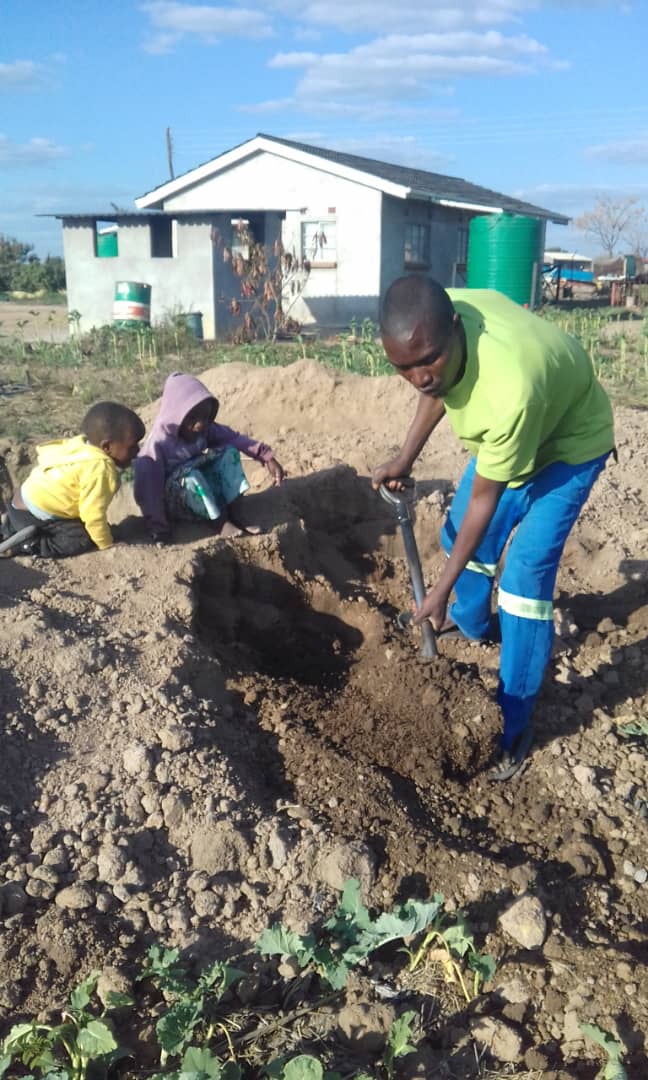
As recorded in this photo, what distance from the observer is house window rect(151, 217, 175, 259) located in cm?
1569

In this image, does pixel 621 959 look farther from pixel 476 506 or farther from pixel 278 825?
pixel 476 506

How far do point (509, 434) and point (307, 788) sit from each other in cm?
130

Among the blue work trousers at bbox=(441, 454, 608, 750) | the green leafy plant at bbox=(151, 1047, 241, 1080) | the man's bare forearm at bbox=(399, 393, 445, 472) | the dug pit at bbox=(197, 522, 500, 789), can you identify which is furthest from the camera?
the man's bare forearm at bbox=(399, 393, 445, 472)

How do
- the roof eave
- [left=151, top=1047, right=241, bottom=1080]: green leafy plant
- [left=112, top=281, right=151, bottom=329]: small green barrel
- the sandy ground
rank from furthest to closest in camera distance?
the roof eave
the sandy ground
[left=112, top=281, right=151, bottom=329]: small green barrel
[left=151, top=1047, right=241, bottom=1080]: green leafy plant

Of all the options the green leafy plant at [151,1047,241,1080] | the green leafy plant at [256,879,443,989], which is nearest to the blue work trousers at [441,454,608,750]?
the green leafy plant at [256,879,443,989]

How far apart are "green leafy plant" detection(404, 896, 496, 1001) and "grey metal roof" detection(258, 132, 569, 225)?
645 inches

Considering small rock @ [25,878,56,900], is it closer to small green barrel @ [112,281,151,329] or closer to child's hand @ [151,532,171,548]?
child's hand @ [151,532,171,548]

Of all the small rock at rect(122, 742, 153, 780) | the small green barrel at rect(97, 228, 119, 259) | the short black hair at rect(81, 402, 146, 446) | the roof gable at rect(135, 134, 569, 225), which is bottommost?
the small rock at rect(122, 742, 153, 780)

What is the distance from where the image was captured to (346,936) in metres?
2.39

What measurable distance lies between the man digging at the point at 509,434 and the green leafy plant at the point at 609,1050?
1111 millimetres

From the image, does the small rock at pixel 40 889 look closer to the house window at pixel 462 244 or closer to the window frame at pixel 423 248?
the window frame at pixel 423 248

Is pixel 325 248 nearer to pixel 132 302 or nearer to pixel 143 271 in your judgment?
pixel 143 271

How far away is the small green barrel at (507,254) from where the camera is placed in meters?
16.9

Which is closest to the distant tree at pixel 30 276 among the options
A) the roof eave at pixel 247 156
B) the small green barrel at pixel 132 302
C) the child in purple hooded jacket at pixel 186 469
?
the roof eave at pixel 247 156
